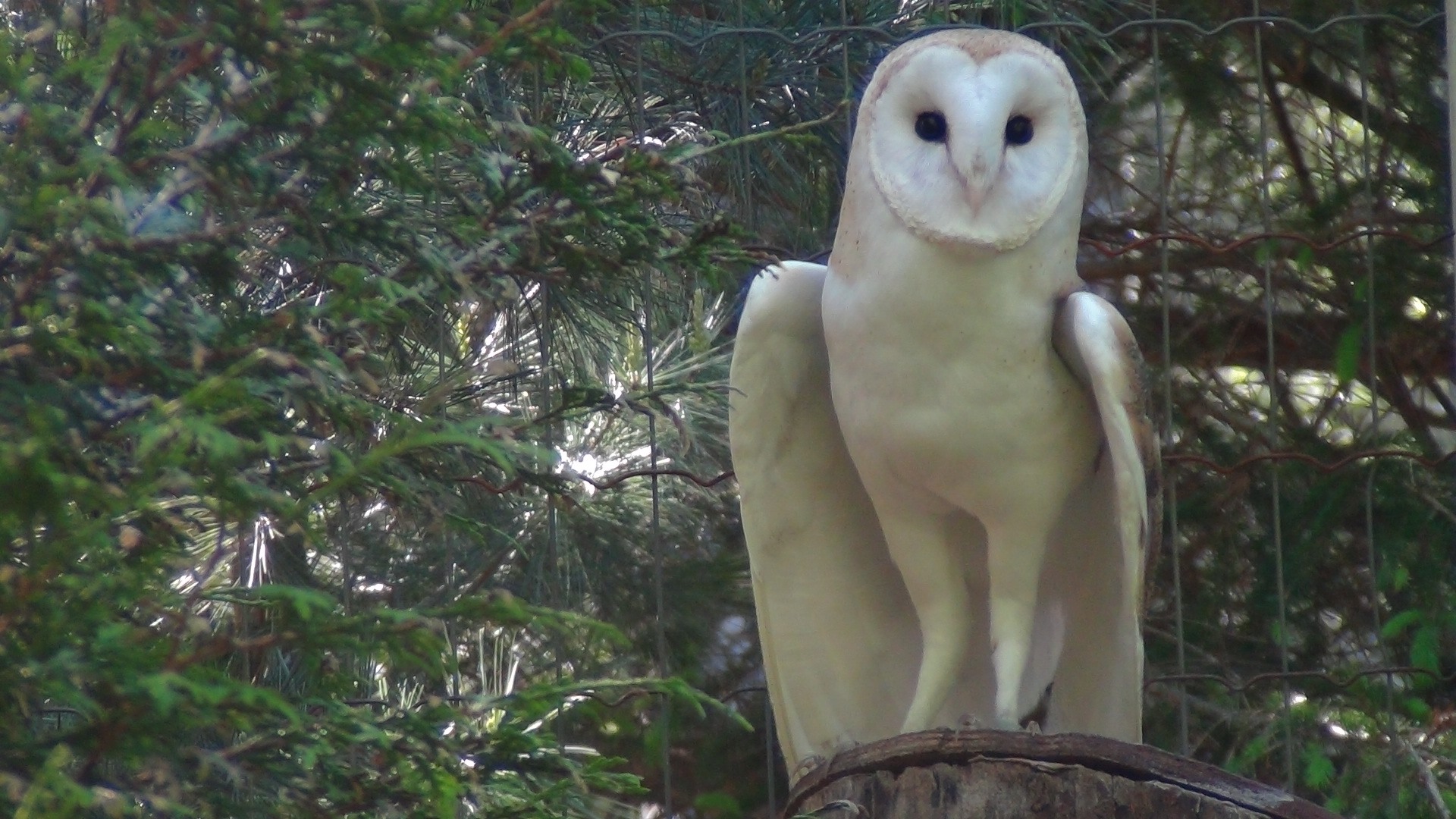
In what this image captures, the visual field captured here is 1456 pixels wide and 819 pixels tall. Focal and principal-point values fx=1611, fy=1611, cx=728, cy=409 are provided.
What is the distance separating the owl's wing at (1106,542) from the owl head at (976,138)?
6.6 inches

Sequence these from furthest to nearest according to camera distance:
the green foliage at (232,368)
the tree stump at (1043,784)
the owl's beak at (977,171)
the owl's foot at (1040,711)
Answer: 1. the owl's foot at (1040,711)
2. the owl's beak at (977,171)
3. the tree stump at (1043,784)
4. the green foliage at (232,368)

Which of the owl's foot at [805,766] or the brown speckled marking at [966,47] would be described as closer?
the brown speckled marking at [966,47]

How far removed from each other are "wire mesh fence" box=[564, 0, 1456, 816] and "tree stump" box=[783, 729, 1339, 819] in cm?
115

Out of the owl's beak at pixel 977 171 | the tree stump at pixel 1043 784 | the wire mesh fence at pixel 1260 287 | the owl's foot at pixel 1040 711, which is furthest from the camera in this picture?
the wire mesh fence at pixel 1260 287

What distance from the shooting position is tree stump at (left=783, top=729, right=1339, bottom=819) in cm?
189

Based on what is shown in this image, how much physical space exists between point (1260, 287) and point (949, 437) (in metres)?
2.01

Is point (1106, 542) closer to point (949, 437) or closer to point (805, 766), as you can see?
point (949, 437)

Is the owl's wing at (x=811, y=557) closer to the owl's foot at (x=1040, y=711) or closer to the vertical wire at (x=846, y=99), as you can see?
the owl's foot at (x=1040, y=711)

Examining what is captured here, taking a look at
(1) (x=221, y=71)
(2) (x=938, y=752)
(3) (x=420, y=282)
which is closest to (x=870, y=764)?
(2) (x=938, y=752)

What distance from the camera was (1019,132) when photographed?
2.13 metres

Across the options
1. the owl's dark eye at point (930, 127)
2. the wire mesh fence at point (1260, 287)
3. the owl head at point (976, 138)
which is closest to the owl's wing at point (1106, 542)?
the owl head at point (976, 138)

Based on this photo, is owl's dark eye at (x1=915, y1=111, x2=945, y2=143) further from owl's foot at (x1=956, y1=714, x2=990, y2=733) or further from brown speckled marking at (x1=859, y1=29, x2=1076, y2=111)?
owl's foot at (x1=956, y1=714, x2=990, y2=733)

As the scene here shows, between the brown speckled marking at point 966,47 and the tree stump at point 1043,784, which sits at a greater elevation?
the brown speckled marking at point 966,47

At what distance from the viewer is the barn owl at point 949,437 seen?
2070mm
